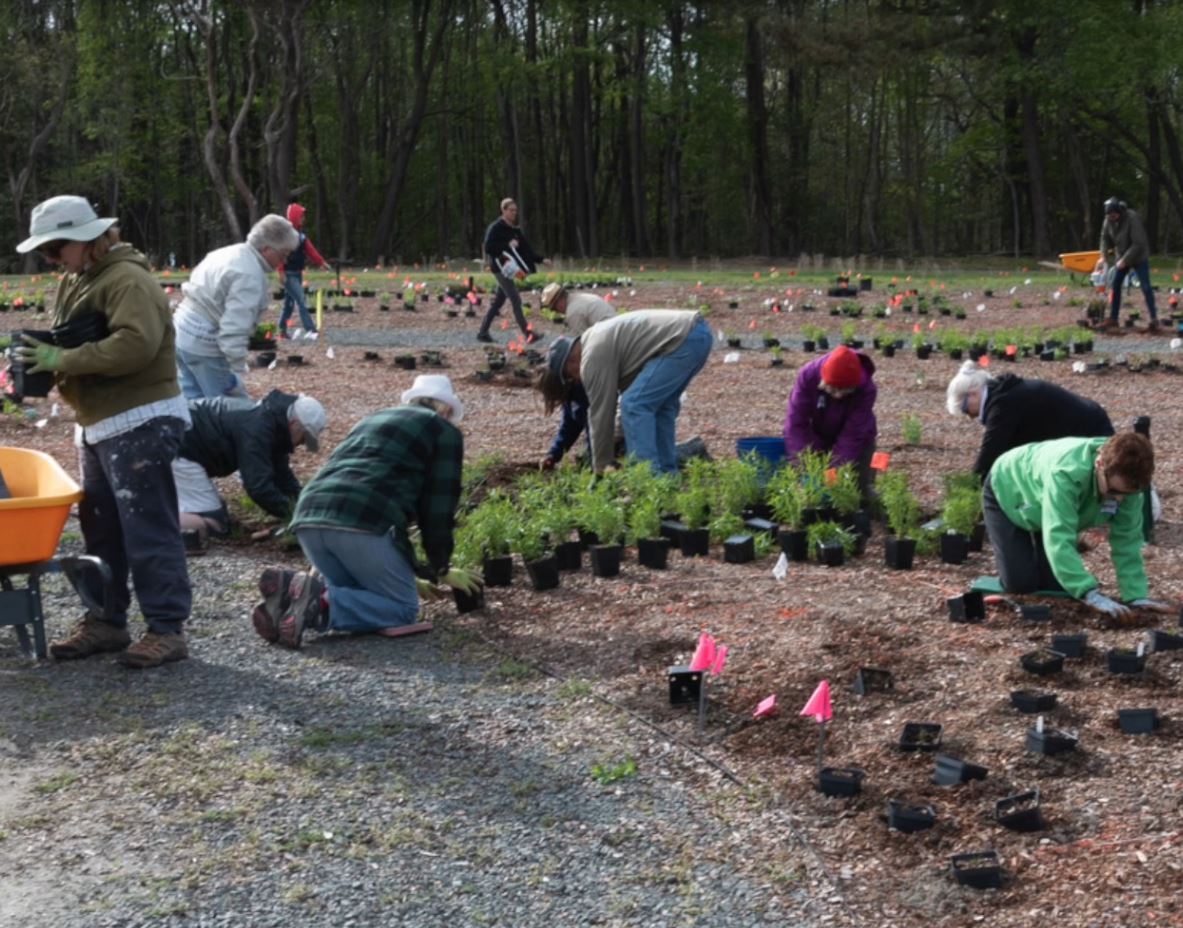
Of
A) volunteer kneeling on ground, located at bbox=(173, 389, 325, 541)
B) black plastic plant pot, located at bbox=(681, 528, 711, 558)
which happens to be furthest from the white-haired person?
black plastic plant pot, located at bbox=(681, 528, 711, 558)

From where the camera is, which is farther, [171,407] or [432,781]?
[171,407]

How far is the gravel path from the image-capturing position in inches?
158

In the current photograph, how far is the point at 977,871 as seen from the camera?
4016 millimetres

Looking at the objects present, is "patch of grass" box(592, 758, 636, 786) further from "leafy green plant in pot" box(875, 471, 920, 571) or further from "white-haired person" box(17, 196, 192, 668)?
"leafy green plant in pot" box(875, 471, 920, 571)

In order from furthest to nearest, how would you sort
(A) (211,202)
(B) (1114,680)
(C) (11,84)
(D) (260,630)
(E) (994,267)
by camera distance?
(A) (211,202) < (C) (11,84) < (E) (994,267) < (D) (260,630) < (B) (1114,680)

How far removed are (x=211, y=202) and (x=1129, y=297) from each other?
43300 millimetres

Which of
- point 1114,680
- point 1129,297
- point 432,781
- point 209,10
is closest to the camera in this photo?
point 432,781

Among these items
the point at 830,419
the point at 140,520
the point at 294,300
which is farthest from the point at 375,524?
the point at 294,300

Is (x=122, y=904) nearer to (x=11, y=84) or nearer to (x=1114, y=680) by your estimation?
(x=1114, y=680)

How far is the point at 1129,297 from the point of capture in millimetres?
22422

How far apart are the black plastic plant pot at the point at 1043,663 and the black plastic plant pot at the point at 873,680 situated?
483 millimetres

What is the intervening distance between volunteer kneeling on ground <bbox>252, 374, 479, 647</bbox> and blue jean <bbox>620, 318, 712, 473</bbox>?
8.00 feet

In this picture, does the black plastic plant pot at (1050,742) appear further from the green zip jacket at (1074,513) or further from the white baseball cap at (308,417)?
the white baseball cap at (308,417)

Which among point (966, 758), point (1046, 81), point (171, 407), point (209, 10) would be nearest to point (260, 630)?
point (171, 407)
